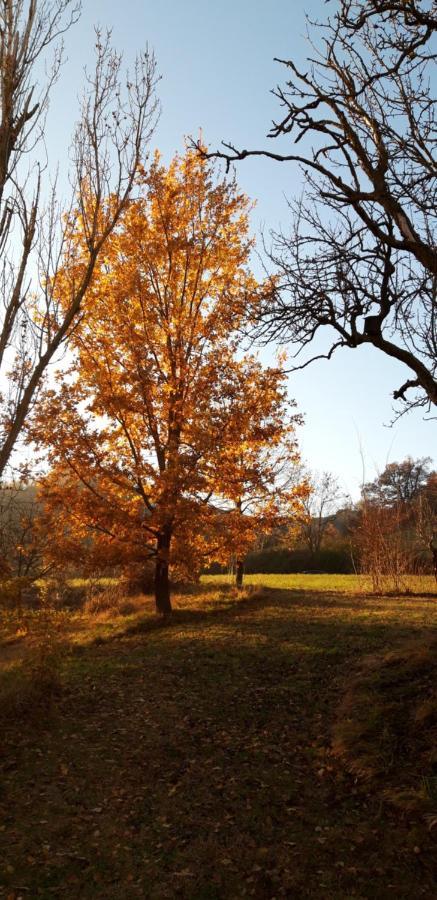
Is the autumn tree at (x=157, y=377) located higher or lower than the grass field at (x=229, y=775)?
higher

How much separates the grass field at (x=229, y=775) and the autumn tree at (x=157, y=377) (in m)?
2.86

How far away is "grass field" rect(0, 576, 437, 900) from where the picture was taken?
14.1 ft

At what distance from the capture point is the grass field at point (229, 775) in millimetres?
4293

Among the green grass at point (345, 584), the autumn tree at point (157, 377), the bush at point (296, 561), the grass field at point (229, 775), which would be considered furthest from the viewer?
the bush at point (296, 561)

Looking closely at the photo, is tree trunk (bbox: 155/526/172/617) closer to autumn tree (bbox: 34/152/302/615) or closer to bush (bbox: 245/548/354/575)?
autumn tree (bbox: 34/152/302/615)

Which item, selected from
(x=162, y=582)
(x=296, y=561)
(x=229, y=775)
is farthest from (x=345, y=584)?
(x=229, y=775)

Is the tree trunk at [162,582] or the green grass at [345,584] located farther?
the green grass at [345,584]

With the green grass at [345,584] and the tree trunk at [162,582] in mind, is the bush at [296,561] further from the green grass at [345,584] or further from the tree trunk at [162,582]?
the tree trunk at [162,582]

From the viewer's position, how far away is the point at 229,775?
580 cm

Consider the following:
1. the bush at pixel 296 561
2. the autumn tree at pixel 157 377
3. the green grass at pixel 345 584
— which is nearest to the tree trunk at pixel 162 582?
the autumn tree at pixel 157 377

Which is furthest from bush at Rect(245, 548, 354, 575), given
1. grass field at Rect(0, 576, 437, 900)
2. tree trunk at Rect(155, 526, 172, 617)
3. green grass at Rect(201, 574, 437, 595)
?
grass field at Rect(0, 576, 437, 900)

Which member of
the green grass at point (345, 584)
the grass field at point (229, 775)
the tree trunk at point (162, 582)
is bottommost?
the grass field at point (229, 775)

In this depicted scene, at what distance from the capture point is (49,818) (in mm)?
5227

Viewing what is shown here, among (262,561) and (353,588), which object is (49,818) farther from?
(262,561)
